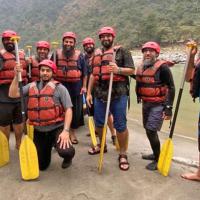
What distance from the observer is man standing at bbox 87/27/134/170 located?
477cm

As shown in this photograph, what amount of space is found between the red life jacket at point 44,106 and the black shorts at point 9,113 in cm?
71

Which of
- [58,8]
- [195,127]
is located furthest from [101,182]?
[58,8]

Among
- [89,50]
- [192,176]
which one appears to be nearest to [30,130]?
[192,176]

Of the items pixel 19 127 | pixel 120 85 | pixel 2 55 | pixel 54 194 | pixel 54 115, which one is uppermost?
pixel 2 55

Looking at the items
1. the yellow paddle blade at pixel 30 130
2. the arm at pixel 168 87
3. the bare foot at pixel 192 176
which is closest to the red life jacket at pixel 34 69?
the yellow paddle blade at pixel 30 130

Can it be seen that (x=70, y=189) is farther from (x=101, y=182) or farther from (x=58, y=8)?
(x=58, y=8)

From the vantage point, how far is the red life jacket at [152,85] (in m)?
4.76

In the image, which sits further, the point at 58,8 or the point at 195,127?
the point at 58,8

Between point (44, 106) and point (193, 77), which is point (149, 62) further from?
point (44, 106)

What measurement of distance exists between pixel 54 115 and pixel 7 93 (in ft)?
3.33

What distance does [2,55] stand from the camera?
5.09 meters

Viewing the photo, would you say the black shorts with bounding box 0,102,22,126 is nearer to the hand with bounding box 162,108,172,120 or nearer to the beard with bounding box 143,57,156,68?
the beard with bounding box 143,57,156,68

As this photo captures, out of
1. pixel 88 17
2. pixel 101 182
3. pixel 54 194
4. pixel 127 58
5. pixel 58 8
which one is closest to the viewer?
pixel 54 194

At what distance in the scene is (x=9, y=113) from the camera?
5.15 metres
